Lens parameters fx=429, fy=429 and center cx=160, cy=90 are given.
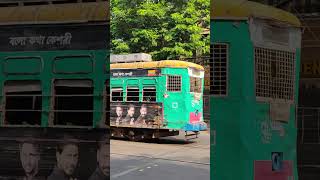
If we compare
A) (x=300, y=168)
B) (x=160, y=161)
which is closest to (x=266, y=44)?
(x=300, y=168)

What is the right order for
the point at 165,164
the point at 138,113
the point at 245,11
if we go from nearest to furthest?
the point at 245,11 → the point at 165,164 → the point at 138,113

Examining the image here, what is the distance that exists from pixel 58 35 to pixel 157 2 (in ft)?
2.53

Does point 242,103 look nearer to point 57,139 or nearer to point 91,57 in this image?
point 91,57

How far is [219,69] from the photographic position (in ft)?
8.83

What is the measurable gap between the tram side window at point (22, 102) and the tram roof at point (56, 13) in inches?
18.5

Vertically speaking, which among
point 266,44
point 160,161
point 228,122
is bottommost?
point 160,161

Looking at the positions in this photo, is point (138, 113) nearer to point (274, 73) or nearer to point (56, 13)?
point (56, 13)

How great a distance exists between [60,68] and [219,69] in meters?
1.19

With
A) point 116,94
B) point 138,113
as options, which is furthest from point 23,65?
point 138,113

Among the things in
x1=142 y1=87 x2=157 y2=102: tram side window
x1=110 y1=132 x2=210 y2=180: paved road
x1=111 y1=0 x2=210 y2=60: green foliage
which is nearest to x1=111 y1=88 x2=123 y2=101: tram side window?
x1=142 y1=87 x2=157 y2=102: tram side window

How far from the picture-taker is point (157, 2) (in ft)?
10.5

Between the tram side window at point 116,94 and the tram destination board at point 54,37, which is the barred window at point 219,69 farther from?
the tram side window at point 116,94

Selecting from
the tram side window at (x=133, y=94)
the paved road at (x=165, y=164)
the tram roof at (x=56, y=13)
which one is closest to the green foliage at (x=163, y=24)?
the tram roof at (x=56, y=13)

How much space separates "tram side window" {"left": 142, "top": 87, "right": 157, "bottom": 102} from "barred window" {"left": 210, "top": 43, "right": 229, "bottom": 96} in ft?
22.2
